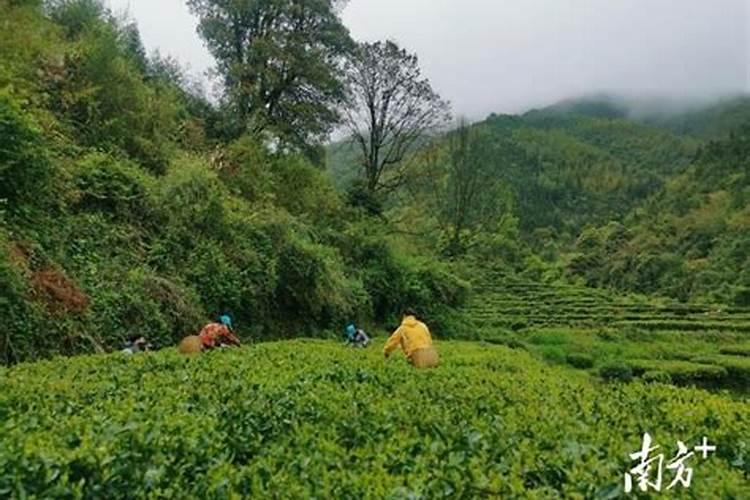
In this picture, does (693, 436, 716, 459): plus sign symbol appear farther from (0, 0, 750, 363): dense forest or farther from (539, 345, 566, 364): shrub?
(539, 345, 566, 364): shrub

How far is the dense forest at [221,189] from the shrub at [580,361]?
15.4 feet

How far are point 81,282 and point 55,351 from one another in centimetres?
189

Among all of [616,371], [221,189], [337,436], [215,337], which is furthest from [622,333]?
[337,436]

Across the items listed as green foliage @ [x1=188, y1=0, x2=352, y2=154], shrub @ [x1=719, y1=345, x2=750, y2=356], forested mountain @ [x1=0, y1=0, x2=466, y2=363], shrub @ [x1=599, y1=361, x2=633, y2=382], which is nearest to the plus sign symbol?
forested mountain @ [x1=0, y1=0, x2=466, y2=363]

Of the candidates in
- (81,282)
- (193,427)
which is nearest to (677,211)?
(81,282)

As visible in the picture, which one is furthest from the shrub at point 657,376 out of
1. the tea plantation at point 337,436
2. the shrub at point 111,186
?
the tea plantation at point 337,436

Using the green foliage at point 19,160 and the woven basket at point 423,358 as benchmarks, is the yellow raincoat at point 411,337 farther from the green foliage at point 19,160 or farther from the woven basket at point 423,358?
the green foliage at point 19,160

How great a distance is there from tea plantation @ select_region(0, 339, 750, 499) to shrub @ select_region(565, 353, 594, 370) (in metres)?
19.6

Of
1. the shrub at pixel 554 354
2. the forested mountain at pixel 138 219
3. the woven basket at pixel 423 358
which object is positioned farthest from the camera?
the shrub at pixel 554 354

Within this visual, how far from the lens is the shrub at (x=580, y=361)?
2577 cm

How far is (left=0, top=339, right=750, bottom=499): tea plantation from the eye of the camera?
3.15 meters

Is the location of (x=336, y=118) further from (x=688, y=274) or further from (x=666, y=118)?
(x=666, y=118)

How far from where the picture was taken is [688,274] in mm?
60312

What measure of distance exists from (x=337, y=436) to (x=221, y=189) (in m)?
15.0
